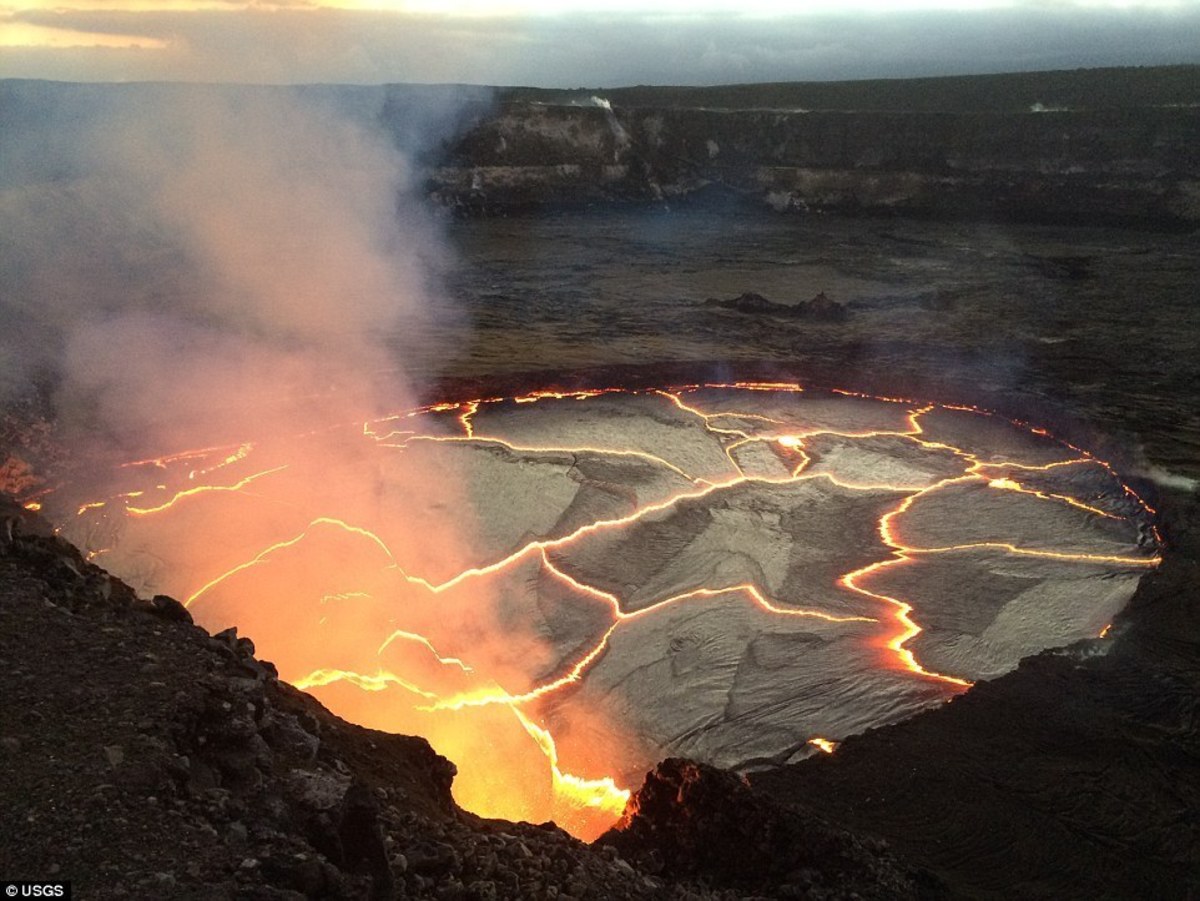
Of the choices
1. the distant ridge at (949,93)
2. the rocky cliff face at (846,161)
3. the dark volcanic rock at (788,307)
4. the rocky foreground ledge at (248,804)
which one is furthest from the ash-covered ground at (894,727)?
the distant ridge at (949,93)

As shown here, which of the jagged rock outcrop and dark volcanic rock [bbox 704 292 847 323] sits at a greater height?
the jagged rock outcrop

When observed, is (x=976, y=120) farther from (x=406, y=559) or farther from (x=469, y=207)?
(x=406, y=559)

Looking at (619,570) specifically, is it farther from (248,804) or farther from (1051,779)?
(248,804)

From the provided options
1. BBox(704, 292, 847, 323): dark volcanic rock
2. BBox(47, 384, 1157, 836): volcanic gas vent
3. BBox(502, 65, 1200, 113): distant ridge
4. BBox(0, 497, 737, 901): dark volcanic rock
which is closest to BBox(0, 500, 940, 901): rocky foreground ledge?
BBox(0, 497, 737, 901): dark volcanic rock

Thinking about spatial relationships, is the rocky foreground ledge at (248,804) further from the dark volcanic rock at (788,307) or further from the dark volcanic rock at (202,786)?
the dark volcanic rock at (788,307)

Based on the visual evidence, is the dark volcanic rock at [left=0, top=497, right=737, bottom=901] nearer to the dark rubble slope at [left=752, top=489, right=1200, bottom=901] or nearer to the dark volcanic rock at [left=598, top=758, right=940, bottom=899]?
the dark volcanic rock at [left=598, top=758, right=940, bottom=899]

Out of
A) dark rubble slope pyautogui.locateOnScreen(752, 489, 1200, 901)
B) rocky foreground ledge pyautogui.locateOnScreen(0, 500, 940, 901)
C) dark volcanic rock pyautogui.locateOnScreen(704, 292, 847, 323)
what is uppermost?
dark volcanic rock pyautogui.locateOnScreen(704, 292, 847, 323)

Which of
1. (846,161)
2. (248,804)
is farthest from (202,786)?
(846,161)
